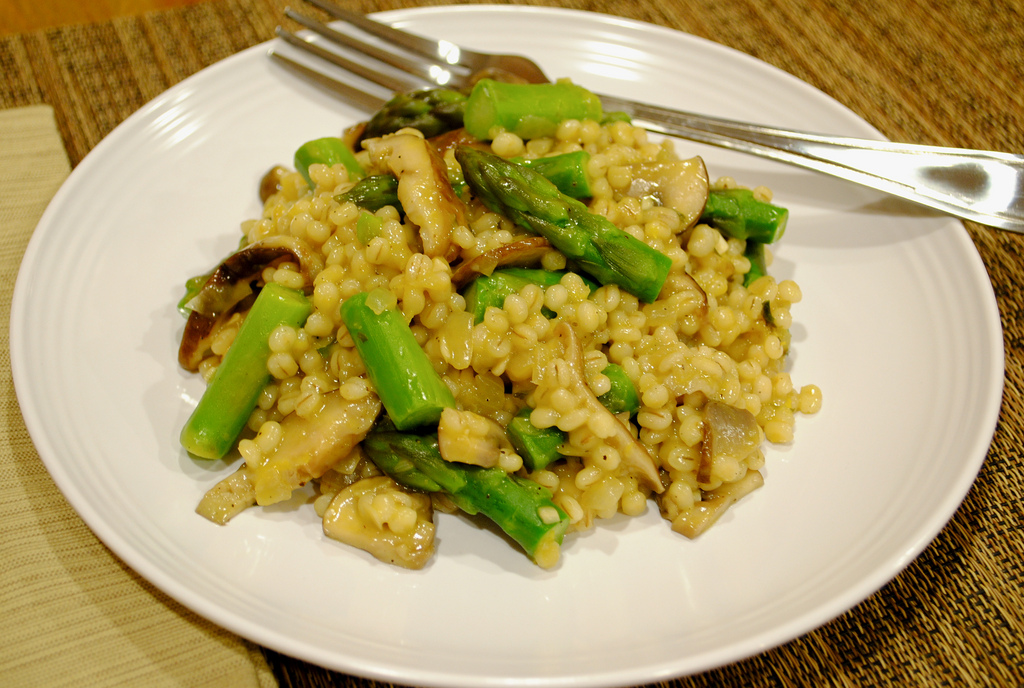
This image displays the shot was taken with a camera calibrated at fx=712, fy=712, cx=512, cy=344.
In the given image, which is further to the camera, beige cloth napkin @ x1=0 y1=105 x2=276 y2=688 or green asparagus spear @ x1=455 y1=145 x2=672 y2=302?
green asparagus spear @ x1=455 y1=145 x2=672 y2=302

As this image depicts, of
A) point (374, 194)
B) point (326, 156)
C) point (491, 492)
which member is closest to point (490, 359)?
point (491, 492)

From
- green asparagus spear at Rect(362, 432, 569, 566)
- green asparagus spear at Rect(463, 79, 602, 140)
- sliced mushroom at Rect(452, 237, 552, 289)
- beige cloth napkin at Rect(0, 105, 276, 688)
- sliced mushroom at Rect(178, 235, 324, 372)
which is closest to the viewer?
beige cloth napkin at Rect(0, 105, 276, 688)

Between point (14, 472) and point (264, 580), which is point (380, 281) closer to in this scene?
point (264, 580)

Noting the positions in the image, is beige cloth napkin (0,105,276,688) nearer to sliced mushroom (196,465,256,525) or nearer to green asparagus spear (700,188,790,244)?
sliced mushroom (196,465,256,525)

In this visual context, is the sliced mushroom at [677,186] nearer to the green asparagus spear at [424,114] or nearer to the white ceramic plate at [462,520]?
the white ceramic plate at [462,520]

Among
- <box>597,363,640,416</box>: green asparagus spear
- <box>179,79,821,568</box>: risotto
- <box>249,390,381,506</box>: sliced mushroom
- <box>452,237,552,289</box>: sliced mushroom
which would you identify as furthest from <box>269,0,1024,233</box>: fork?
<box>249,390,381,506</box>: sliced mushroom

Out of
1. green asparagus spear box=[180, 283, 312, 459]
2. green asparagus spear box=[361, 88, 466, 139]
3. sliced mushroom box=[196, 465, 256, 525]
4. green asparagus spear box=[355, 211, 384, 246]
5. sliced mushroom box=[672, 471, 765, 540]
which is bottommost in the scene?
sliced mushroom box=[672, 471, 765, 540]

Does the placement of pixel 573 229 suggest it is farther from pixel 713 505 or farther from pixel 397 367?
pixel 713 505
